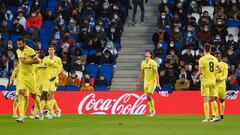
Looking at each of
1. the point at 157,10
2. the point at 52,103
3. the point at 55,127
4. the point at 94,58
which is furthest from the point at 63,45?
the point at 55,127

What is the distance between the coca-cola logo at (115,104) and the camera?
32.3m

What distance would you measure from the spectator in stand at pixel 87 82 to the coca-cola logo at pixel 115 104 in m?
1.33

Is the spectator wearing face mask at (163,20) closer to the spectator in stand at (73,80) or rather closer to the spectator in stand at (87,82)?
the spectator in stand at (87,82)

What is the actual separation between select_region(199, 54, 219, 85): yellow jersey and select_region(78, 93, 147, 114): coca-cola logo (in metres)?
8.85

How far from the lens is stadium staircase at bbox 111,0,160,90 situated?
119 feet

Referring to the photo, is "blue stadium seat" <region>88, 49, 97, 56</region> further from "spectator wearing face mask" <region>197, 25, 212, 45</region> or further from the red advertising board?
"spectator wearing face mask" <region>197, 25, 212, 45</region>

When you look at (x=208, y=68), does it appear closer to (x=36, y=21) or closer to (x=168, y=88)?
(x=168, y=88)

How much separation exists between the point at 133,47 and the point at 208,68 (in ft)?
49.3

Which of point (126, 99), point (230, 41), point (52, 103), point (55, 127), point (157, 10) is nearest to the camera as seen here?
point (55, 127)

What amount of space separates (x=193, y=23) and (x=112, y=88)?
206 inches

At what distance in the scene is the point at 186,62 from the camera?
34.4 m

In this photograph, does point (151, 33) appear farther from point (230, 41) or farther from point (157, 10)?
point (230, 41)

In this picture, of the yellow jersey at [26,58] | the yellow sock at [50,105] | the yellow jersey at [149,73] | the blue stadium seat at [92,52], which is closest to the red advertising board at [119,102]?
the yellow jersey at [149,73]

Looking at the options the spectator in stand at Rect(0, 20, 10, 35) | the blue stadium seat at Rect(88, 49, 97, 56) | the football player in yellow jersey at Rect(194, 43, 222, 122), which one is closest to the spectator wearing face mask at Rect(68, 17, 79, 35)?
the blue stadium seat at Rect(88, 49, 97, 56)
